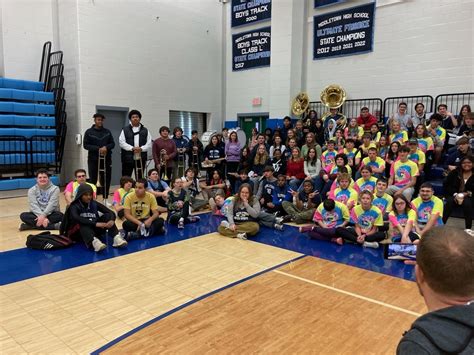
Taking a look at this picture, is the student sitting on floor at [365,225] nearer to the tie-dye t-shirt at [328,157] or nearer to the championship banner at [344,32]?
the tie-dye t-shirt at [328,157]

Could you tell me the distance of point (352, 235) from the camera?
500cm

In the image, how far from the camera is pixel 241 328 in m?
2.69

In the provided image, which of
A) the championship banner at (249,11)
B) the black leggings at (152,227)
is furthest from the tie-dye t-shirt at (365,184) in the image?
the championship banner at (249,11)

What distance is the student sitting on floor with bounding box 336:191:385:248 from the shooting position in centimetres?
492

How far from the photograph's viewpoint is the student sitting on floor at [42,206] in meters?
5.48

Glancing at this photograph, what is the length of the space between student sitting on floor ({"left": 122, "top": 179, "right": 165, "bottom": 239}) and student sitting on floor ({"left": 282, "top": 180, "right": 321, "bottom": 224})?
2222 millimetres

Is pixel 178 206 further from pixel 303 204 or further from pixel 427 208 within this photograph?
pixel 427 208

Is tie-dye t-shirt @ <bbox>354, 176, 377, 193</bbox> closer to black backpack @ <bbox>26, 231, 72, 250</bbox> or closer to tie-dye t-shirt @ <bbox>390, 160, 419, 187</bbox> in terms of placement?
tie-dye t-shirt @ <bbox>390, 160, 419, 187</bbox>

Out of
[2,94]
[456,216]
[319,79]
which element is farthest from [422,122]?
[2,94]

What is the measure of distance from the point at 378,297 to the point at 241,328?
1.33 m

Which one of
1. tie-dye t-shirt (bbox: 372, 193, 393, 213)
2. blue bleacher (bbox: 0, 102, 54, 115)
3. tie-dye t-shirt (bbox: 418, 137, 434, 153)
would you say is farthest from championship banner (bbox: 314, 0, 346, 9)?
blue bleacher (bbox: 0, 102, 54, 115)

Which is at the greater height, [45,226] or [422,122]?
[422,122]

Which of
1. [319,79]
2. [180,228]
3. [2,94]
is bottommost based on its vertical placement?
[180,228]

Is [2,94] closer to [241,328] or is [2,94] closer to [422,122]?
[241,328]
